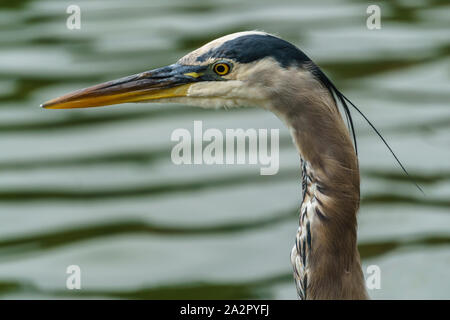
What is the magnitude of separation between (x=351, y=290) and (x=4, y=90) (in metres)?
4.87

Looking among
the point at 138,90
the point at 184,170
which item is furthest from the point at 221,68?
the point at 184,170

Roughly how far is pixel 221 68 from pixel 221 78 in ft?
0.13

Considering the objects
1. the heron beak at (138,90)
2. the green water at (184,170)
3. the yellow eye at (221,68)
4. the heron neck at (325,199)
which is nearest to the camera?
the heron neck at (325,199)

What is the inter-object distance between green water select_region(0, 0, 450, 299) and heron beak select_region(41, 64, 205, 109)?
201 cm

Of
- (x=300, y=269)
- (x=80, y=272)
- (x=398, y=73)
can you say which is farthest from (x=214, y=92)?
(x=398, y=73)

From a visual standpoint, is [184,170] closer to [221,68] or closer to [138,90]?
[138,90]

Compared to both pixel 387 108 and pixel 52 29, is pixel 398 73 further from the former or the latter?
pixel 52 29

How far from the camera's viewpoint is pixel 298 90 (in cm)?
342

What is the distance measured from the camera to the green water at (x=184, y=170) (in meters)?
5.80

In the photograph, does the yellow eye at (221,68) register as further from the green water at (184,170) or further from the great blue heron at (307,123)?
the green water at (184,170)

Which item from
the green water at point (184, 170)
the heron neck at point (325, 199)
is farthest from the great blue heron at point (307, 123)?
the green water at point (184, 170)

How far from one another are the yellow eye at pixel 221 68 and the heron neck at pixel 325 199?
0.95ft

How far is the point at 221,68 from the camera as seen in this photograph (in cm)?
365
